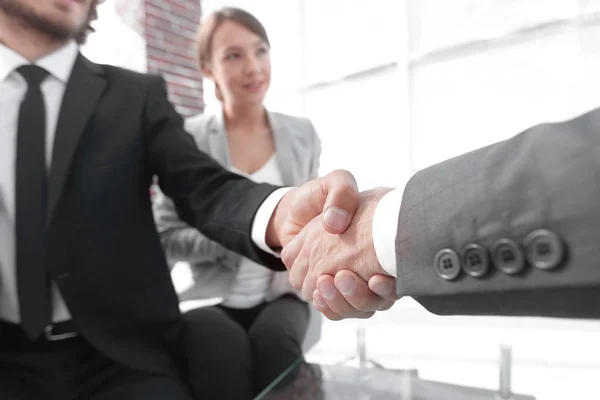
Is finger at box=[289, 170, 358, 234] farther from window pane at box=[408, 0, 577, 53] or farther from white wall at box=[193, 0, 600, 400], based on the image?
window pane at box=[408, 0, 577, 53]

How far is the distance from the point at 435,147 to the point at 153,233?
1.05 meters

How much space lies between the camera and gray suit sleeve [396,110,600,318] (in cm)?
26

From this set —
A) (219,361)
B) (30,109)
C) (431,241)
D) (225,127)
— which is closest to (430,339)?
(219,361)

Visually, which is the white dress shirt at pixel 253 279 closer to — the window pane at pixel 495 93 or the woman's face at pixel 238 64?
the woman's face at pixel 238 64

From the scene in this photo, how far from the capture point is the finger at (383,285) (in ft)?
1.49

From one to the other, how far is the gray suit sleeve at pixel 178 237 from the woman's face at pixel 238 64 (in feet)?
1.09

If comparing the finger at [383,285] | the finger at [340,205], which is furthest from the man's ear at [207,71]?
the finger at [383,285]

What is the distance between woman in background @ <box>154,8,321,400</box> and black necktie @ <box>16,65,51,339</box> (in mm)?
327

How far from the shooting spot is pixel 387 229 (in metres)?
0.44

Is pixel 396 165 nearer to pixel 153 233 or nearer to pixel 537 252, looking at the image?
pixel 153 233

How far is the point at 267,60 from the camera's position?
3.74ft

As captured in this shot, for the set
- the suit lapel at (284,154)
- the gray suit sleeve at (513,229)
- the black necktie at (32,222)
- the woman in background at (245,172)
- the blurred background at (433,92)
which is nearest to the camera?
the gray suit sleeve at (513,229)

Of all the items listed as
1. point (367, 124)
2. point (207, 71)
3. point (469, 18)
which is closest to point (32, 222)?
point (207, 71)

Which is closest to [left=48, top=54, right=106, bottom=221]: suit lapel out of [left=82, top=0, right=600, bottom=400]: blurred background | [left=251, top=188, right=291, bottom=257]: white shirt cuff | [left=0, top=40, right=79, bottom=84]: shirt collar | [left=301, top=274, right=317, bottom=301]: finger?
[left=0, top=40, right=79, bottom=84]: shirt collar
